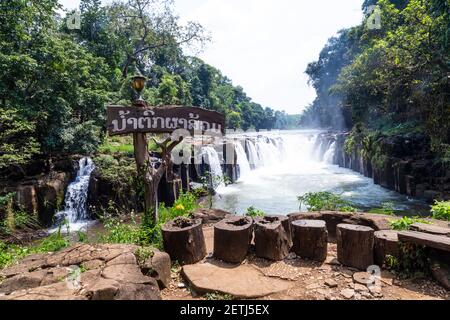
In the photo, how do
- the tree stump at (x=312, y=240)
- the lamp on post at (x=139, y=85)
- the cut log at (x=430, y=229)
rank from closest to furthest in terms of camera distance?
1. the cut log at (x=430, y=229)
2. the tree stump at (x=312, y=240)
3. the lamp on post at (x=139, y=85)

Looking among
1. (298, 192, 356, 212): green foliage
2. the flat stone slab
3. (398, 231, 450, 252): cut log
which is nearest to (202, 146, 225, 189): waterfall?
(298, 192, 356, 212): green foliage

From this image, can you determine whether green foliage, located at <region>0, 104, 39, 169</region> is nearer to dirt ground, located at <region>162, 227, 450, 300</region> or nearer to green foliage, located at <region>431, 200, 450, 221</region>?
dirt ground, located at <region>162, 227, 450, 300</region>

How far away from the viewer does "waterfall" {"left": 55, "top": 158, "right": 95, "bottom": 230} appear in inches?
400

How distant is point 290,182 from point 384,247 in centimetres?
1381

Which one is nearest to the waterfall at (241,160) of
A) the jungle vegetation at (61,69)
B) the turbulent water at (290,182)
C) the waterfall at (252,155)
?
the turbulent water at (290,182)

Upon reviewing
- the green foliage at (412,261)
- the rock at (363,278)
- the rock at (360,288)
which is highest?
the green foliage at (412,261)

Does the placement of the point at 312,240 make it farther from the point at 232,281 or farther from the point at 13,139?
the point at 13,139

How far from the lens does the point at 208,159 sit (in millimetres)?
15273

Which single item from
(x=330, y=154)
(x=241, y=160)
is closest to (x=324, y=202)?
(x=241, y=160)

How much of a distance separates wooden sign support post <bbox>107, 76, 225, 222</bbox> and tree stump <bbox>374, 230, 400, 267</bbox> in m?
2.64

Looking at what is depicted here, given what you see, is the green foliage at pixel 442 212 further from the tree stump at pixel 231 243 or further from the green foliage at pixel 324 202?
the tree stump at pixel 231 243

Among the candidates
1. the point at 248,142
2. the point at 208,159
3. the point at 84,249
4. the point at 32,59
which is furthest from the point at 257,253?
the point at 248,142

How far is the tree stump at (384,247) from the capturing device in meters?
3.34

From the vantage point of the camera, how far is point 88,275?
258 centimetres
